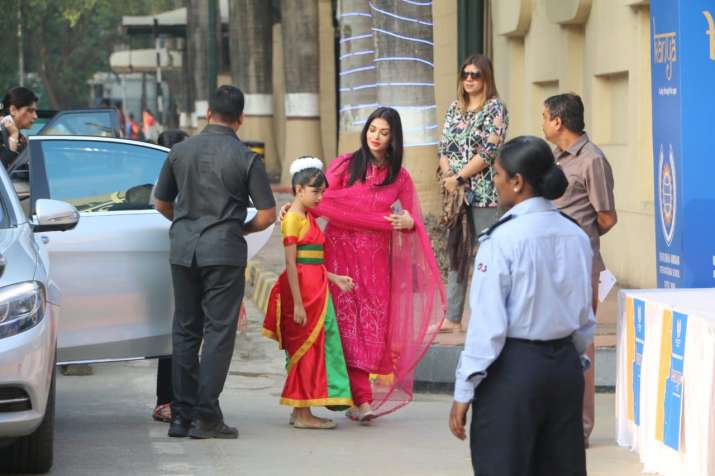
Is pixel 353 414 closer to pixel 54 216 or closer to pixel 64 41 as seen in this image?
pixel 54 216

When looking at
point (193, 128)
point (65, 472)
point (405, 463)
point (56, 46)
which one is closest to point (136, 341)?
point (65, 472)

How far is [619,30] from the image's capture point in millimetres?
13898

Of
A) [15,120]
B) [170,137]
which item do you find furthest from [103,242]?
[170,137]

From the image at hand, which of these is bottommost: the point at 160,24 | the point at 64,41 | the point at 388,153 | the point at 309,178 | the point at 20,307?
the point at 20,307

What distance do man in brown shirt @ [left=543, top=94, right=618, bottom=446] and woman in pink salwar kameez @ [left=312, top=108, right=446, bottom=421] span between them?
1075mm

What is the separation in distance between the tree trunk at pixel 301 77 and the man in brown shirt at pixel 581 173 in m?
23.4

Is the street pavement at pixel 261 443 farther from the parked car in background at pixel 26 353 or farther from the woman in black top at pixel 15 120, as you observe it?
the woman in black top at pixel 15 120

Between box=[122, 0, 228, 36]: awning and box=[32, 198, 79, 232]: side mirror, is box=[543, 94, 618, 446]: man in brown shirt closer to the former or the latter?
box=[32, 198, 79, 232]: side mirror

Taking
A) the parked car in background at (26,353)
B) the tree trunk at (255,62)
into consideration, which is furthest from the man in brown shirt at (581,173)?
the tree trunk at (255,62)

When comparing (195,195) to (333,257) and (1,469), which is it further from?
(1,469)

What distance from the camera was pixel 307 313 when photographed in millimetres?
8367

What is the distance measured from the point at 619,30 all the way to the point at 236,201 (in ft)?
22.7

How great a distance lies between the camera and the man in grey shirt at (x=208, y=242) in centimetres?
785

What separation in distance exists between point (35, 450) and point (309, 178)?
84.1 inches
